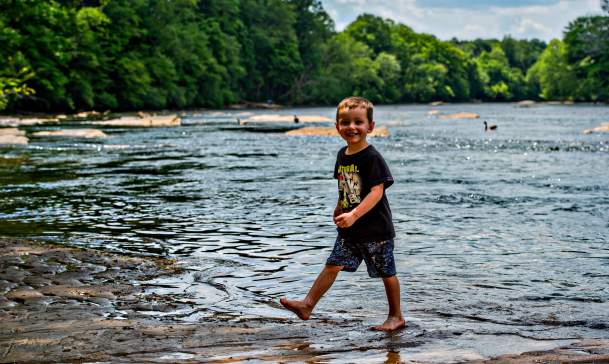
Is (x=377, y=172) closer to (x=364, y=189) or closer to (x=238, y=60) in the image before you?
(x=364, y=189)

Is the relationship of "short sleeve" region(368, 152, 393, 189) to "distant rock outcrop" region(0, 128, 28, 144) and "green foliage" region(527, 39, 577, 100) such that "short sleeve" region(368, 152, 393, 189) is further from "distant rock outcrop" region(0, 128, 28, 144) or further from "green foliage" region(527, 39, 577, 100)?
"green foliage" region(527, 39, 577, 100)

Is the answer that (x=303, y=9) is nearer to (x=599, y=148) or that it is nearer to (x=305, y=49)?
(x=305, y=49)

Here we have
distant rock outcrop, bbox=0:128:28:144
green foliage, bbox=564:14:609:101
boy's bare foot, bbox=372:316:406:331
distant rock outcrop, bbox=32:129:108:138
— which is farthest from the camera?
green foliage, bbox=564:14:609:101

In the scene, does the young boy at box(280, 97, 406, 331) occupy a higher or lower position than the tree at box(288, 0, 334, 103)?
lower

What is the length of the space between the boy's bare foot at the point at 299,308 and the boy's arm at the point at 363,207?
67 cm

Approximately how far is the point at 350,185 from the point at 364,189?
4.1 inches

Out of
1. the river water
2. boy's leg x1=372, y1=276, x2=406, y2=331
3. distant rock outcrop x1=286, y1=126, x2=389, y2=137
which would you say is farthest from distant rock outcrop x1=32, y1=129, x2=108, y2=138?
boy's leg x1=372, y1=276, x2=406, y2=331

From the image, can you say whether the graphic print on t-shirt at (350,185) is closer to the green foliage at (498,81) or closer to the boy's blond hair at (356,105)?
the boy's blond hair at (356,105)

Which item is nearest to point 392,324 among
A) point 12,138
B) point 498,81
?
point 12,138

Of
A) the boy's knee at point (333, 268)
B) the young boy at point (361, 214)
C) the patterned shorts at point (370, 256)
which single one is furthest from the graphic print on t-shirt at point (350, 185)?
the boy's knee at point (333, 268)

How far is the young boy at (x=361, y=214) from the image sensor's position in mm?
5152

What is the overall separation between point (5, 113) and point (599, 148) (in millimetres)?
40726

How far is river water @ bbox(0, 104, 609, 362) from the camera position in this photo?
5785 mm

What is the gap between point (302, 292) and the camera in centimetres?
650
